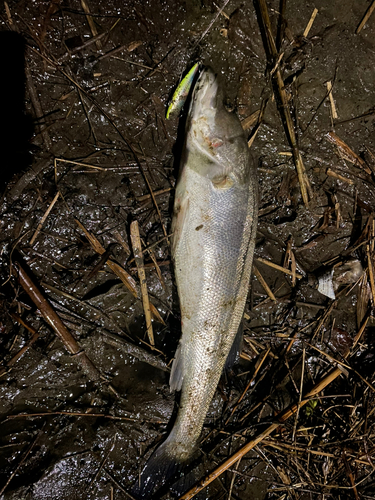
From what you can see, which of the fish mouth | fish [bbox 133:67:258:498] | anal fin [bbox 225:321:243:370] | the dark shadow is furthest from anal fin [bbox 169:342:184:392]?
the dark shadow

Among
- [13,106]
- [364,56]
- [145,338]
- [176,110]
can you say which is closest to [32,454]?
[145,338]

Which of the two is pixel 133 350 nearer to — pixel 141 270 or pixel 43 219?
pixel 141 270

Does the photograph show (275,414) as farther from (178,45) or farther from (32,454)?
(178,45)

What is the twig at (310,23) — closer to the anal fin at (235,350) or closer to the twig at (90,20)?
the twig at (90,20)

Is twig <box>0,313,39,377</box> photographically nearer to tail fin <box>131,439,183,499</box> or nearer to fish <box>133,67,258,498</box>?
fish <box>133,67,258,498</box>

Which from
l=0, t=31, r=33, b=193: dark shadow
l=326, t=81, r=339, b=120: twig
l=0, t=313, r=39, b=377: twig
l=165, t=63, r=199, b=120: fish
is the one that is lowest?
l=0, t=313, r=39, b=377: twig
